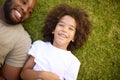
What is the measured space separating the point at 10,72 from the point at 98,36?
4.21 ft

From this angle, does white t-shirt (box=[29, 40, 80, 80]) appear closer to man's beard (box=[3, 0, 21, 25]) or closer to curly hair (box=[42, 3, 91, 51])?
curly hair (box=[42, 3, 91, 51])

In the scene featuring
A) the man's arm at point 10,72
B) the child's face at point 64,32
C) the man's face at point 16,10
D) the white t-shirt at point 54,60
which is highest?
the man's face at point 16,10

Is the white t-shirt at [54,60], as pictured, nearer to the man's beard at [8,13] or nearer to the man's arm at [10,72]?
the man's arm at [10,72]

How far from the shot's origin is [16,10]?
3.31 m

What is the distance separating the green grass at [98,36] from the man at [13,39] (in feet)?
1.32

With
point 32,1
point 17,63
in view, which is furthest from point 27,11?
point 17,63

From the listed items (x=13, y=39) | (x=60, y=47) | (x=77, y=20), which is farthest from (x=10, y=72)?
(x=77, y=20)

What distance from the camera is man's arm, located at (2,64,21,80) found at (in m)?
3.41

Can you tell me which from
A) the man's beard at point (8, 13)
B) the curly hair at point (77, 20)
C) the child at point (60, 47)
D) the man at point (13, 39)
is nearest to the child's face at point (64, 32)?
the child at point (60, 47)

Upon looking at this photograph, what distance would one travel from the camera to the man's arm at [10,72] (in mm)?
3410

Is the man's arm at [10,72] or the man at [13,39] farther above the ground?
the man at [13,39]

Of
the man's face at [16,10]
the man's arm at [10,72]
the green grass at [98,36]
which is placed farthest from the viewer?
the green grass at [98,36]

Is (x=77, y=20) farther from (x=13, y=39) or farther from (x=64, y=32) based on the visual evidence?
(x=13, y=39)

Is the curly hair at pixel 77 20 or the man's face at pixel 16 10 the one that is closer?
the man's face at pixel 16 10
